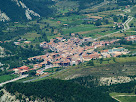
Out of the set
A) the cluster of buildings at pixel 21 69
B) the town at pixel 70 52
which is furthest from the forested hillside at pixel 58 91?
the town at pixel 70 52

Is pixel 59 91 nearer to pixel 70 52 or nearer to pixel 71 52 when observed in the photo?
pixel 71 52

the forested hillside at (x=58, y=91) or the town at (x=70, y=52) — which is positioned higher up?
the town at (x=70, y=52)

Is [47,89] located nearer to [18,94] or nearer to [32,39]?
[18,94]

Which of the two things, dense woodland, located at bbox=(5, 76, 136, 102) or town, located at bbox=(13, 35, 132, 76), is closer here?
dense woodland, located at bbox=(5, 76, 136, 102)

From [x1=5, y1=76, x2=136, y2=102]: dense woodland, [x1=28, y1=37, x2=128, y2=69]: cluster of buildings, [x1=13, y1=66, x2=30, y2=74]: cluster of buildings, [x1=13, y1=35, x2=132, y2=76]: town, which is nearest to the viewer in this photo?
[x1=5, y1=76, x2=136, y2=102]: dense woodland

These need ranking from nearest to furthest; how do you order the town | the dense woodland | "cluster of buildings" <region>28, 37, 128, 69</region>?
the dense woodland → the town → "cluster of buildings" <region>28, 37, 128, 69</region>

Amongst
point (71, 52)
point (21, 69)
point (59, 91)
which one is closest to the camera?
point (59, 91)

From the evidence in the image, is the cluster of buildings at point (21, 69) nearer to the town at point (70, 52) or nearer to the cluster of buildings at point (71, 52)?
the town at point (70, 52)

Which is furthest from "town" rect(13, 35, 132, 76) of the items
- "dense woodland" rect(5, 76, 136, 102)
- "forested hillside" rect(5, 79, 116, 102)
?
"forested hillside" rect(5, 79, 116, 102)

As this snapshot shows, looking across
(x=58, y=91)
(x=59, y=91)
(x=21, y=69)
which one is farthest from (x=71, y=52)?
(x=58, y=91)

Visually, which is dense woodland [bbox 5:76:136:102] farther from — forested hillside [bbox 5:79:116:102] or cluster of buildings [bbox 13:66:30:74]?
cluster of buildings [bbox 13:66:30:74]

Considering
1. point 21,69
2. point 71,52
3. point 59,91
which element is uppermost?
point 71,52

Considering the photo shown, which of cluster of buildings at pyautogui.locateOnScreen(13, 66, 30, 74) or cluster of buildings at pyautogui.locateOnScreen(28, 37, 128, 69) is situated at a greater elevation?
cluster of buildings at pyautogui.locateOnScreen(28, 37, 128, 69)
